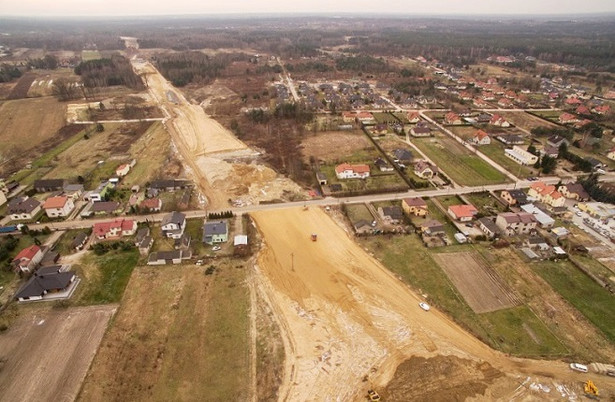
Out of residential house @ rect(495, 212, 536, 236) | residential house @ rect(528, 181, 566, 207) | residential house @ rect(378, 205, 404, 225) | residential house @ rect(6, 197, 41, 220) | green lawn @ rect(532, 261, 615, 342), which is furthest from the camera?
residential house @ rect(528, 181, 566, 207)

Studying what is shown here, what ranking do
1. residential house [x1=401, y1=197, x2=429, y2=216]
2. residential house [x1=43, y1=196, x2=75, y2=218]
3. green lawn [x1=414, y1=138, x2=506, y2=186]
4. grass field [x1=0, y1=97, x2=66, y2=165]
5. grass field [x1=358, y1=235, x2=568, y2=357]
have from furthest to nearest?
grass field [x1=0, y1=97, x2=66, y2=165] < green lawn [x1=414, y1=138, x2=506, y2=186] < residential house [x1=401, y1=197, x2=429, y2=216] < residential house [x1=43, y1=196, x2=75, y2=218] < grass field [x1=358, y1=235, x2=568, y2=357]

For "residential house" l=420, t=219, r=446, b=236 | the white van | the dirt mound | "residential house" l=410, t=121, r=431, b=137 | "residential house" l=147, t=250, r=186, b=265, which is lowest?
the dirt mound

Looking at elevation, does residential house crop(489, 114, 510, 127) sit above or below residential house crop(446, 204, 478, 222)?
above

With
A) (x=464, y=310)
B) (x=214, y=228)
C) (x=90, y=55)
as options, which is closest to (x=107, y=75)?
(x=90, y=55)

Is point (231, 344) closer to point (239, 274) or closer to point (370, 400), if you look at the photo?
point (239, 274)

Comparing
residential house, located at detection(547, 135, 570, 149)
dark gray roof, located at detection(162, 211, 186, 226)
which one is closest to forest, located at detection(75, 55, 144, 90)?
dark gray roof, located at detection(162, 211, 186, 226)

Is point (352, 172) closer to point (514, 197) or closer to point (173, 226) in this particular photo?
point (514, 197)

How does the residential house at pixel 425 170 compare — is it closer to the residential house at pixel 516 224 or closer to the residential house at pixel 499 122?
the residential house at pixel 516 224

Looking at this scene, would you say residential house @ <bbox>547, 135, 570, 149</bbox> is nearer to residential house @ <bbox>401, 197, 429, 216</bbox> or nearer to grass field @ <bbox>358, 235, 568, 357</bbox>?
residential house @ <bbox>401, 197, 429, 216</bbox>

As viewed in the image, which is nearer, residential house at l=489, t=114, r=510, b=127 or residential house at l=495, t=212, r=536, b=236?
residential house at l=495, t=212, r=536, b=236
